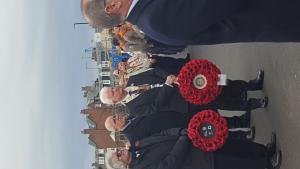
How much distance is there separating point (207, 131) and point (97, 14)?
3.23m

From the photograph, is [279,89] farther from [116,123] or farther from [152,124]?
[116,123]

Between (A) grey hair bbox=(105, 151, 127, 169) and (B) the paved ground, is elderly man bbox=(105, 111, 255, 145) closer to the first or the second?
(A) grey hair bbox=(105, 151, 127, 169)

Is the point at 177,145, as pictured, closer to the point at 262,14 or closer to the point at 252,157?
the point at 252,157

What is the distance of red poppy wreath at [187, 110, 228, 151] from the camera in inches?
267

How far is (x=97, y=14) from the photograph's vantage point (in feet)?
13.6

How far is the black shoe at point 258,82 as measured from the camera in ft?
27.3

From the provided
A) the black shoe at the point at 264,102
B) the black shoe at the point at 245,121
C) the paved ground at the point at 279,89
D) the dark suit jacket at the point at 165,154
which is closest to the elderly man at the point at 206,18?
the dark suit jacket at the point at 165,154

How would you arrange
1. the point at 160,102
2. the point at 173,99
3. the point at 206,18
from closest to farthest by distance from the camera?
the point at 206,18 → the point at 160,102 → the point at 173,99

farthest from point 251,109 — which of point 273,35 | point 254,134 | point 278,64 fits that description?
point 273,35

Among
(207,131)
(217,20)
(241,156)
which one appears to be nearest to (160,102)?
(207,131)

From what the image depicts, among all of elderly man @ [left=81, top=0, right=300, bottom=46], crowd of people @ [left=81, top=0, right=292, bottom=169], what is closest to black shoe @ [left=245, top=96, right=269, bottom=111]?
crowd of people @ [left=81, top=0, right=292, bottom=169]

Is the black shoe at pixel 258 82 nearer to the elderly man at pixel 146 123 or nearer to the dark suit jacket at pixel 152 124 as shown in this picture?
the elderly man at pixel 146 123

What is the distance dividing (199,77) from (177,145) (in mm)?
1286

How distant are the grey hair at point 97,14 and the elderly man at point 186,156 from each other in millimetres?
2637
